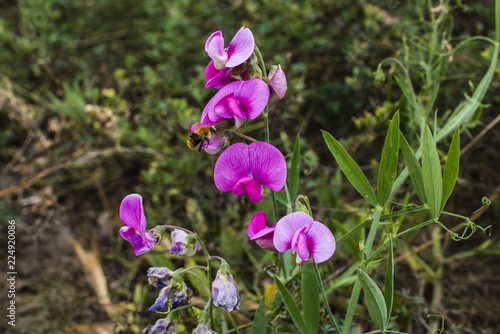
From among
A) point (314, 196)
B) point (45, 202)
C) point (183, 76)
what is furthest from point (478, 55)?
point (45, 202)

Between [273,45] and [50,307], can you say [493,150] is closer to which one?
[273,45]

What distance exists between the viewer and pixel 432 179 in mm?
801

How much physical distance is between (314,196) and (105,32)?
5.02ft

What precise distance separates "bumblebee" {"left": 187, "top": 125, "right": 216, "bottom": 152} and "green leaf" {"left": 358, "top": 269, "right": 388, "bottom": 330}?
32cm

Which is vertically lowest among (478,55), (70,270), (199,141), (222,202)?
(70,270)

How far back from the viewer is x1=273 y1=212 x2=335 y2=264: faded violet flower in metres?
0.66

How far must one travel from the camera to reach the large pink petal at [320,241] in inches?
25.8

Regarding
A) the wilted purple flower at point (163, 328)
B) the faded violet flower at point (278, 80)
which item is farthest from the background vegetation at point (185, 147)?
the faded violet flower at point (278, 80)

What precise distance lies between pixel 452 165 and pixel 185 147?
3.90 feet

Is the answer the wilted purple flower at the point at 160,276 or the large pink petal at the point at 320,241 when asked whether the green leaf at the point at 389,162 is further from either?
the wilted purple flower at the point at 160,276

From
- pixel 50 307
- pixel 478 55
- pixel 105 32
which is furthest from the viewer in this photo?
pixel 105 32

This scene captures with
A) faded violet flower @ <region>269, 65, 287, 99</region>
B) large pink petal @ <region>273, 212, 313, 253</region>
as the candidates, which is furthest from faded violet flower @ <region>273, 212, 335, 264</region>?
faded violet flower @ <region>269, 65, 287, 99</region>

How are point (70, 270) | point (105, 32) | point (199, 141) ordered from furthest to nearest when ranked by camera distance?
point (105, 32), point (70, 270), point (199, 141)

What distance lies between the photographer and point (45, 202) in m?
1.77
